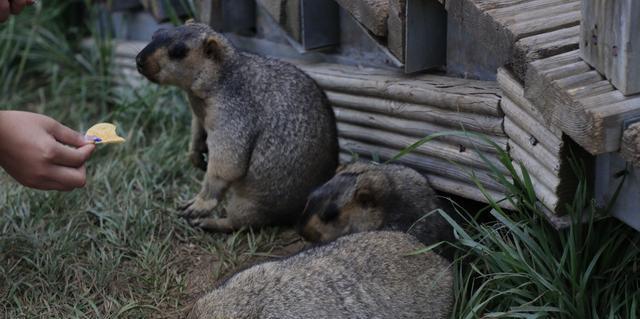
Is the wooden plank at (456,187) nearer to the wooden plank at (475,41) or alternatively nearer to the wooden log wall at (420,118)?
the wooden log wall at (420,118)

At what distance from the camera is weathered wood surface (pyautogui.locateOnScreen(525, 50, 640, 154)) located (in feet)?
11.1

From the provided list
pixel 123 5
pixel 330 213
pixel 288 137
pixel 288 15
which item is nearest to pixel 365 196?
pixel 330 213

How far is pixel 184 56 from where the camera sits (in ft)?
17.4

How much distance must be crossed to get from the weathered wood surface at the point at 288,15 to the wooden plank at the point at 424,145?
666 millimetres

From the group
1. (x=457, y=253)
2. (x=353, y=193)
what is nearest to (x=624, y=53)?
(x=457, y=253)

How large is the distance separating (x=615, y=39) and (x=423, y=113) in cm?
176

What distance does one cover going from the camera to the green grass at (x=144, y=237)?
A: 414 cm

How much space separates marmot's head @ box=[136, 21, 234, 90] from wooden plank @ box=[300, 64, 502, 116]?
2.38 feet

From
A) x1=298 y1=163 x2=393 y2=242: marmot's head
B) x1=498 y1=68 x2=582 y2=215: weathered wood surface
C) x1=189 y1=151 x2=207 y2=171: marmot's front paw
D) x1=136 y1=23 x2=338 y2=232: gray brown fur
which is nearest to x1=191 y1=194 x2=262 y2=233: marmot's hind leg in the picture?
x1=136 y1=23 x2=338 y2=232: gray brown fur

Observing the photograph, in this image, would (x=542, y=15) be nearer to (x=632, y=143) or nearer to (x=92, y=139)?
(x=632, y=143)

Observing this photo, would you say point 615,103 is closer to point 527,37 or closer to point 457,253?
point 527,37

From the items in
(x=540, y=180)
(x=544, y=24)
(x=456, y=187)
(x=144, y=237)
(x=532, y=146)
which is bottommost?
(x=144, y=237)

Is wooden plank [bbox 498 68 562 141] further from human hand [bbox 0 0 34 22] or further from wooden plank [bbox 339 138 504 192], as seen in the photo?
human hand [bbox 0 0 34 22]

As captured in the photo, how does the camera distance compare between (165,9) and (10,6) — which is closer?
(10,6)
